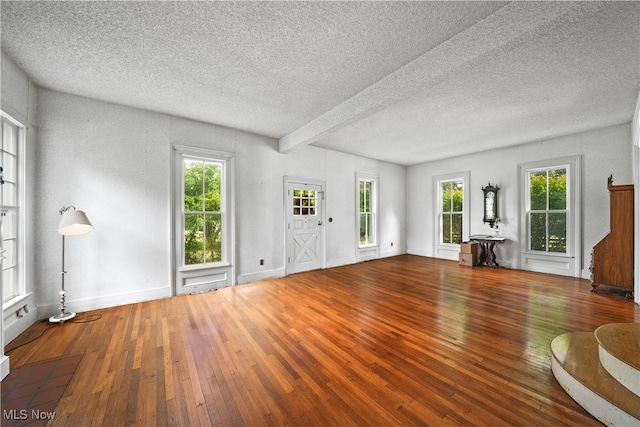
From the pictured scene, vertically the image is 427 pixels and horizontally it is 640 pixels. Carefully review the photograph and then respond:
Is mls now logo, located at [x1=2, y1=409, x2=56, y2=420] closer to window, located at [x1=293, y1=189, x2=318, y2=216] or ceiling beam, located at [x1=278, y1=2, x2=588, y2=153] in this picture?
ceiling beam, located at [x1=278, y1=2, x2=588, y2=153]

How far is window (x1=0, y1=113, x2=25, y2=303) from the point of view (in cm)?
267

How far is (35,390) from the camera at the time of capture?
1.82m

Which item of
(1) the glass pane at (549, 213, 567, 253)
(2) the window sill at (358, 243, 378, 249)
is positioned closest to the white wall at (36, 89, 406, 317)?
(2) the window sill at (358, 243, 378, 249)

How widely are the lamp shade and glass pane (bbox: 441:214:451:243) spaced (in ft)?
24.4

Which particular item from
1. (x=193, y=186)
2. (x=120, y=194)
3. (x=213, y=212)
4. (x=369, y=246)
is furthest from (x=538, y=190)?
(x=120, y=194)

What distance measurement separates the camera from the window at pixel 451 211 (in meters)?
6.70

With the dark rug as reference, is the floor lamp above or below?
above

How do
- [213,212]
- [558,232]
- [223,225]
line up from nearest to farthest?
[213,212] → [223,225] → [558,232]

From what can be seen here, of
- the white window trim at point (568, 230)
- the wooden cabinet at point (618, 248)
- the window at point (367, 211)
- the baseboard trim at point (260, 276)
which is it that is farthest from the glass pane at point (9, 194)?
the white window trim at point (568, 230)

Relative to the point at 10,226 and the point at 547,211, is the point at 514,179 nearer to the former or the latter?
the point at 547,211

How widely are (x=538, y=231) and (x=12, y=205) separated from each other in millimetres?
8566

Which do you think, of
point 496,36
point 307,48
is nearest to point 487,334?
point 496,36

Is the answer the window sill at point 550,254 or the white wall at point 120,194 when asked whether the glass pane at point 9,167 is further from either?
the window sill at point 550,254

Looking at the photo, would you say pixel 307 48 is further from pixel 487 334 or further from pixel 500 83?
pixel 487 334
